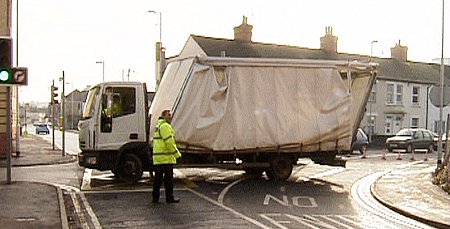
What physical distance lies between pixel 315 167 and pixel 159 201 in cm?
1127

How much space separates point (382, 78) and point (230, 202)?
42.3 m

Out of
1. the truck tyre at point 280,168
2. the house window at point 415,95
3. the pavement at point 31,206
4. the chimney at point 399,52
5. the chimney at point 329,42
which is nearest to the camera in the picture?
the pavement at point 31,206

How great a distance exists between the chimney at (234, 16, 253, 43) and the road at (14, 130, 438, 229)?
1260 inches

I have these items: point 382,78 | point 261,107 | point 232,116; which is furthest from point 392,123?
point 232,116

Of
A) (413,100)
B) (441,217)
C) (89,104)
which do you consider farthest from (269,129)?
(413,100)

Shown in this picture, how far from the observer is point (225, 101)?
17.7 meters

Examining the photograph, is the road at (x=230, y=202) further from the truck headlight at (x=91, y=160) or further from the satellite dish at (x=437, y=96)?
the satellite dish at (x=437, y=96)

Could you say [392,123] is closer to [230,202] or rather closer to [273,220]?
[230,202]

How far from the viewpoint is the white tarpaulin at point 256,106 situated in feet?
57.5

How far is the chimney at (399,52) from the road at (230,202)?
42.0 metres

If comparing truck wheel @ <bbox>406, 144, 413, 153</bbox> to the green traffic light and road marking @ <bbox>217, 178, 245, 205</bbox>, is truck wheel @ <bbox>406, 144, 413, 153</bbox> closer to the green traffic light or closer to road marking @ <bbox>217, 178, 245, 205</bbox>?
road marking @ <bbox>217, 178, 245, 205</bbox>

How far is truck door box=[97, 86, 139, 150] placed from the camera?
17.6 metres

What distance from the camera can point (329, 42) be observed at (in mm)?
56406

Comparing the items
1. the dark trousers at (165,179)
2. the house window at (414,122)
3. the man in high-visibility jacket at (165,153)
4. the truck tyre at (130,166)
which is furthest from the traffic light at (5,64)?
the house window at (414,122)
